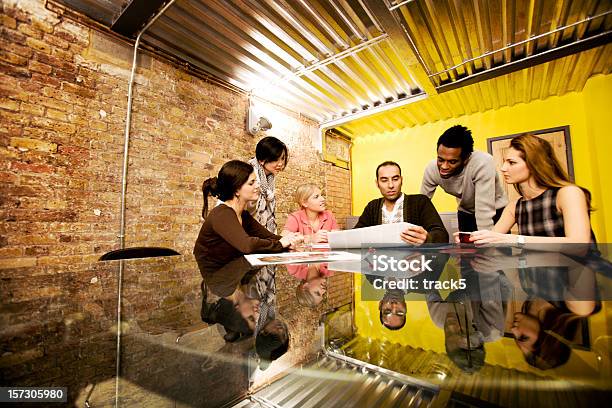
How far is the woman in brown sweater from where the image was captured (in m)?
1.49

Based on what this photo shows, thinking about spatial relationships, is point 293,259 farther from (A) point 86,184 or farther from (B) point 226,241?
(A) point 86,184

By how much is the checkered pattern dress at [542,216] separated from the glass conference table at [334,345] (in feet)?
2.49

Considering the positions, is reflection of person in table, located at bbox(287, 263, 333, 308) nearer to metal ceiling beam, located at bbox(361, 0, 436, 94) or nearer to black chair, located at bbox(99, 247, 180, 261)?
black chair, located at bbox(99, 247, 180, 261)

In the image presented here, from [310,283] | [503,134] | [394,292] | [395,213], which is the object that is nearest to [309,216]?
[395,213]

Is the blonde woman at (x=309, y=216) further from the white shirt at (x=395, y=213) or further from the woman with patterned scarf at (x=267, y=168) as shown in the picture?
the white shirt at (x=395, y=213)

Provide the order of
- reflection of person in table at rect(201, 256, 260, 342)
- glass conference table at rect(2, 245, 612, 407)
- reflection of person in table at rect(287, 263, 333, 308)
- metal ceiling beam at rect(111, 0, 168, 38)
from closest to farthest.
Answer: glass conference table at rect(2, 245, 612, 407)
reflection of person in table at rect(201, 256, 260, 342)
reflection of person in table at rect(287, 263, 333, 308)
metal ceiling beam at rect(111, 0, 168, 38)

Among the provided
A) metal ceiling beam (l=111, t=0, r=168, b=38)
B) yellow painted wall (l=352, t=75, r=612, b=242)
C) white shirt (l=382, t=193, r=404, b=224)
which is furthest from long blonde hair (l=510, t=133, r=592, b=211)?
yellow painted wall (l=352, t=75, r=612, b=242)

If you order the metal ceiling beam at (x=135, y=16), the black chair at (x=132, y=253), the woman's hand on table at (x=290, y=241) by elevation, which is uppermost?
the metal ceiling beam at (x=135, y=16)

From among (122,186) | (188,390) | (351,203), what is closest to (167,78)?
(122,186)

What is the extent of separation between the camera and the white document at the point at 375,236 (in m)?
1.32

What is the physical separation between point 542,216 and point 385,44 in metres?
2.53

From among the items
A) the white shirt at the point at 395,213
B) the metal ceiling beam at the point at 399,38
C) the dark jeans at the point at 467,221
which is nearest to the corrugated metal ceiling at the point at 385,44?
the metal ceiling beam at the point at 399,38

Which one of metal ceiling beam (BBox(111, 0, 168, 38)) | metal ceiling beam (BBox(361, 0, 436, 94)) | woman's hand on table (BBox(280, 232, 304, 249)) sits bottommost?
woman's hand on table (BBox(280, 232, 304, 249))

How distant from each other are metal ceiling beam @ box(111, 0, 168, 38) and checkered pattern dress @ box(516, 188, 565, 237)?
3012 millimetres
